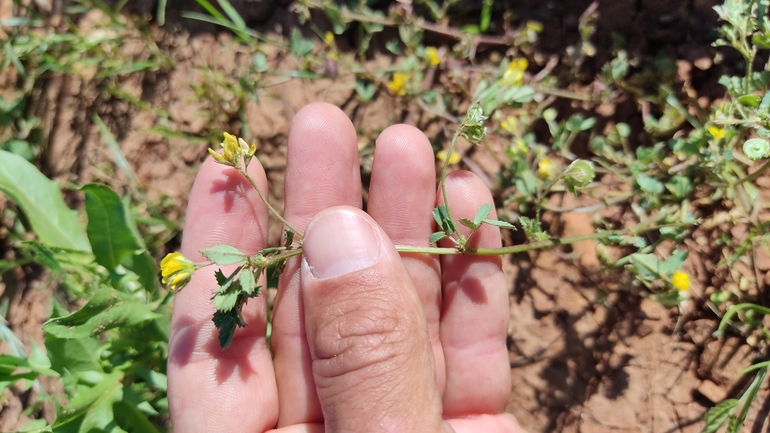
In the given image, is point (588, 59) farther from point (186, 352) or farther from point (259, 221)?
point (186, 352)

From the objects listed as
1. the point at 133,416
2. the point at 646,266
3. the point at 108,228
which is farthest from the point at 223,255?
the point at 646,266

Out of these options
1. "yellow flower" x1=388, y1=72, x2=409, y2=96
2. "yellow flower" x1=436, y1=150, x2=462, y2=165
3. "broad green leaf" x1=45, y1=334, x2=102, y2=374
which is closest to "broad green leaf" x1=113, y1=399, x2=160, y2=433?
"broad green leaf" x1=45, y1=334, x2=102, y2=374

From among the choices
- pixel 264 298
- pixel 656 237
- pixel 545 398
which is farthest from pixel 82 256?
pixel 656 237

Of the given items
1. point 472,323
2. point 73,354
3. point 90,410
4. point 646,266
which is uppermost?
point 646,266

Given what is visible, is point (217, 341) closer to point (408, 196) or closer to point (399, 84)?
point (408, 196)

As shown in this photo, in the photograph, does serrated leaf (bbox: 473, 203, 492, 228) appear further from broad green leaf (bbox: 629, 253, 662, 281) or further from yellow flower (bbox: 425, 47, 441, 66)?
yellow flower (bbox: 425, 47, 441, 66)

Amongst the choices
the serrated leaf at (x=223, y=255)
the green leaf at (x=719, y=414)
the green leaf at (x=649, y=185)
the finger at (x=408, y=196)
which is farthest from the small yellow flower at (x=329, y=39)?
the green leaf at (x=719, y=414)
